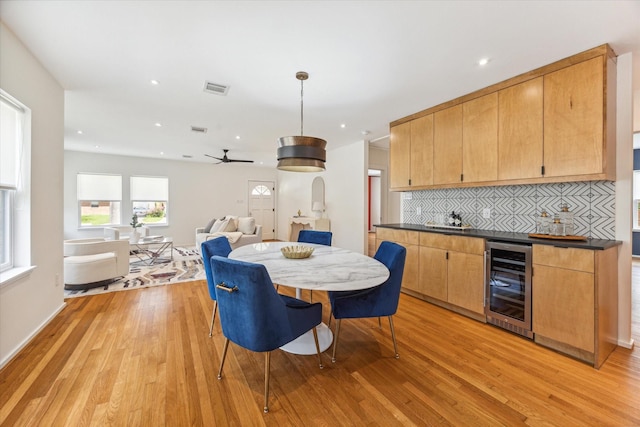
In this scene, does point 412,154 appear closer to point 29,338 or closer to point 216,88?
point 216,88

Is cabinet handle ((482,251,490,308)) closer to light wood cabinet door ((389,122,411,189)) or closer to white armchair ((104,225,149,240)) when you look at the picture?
light wood cabinet door ((389,122,411,189))

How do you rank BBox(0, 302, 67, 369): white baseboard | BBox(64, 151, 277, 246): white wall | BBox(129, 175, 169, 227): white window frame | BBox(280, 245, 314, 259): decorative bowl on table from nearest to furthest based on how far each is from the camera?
BBox(0, 302, 67, 369): white baseboard, BBox(280, 245, 314, 259): decorative bowl on table, BBox(64, 151, 277, 246): white wall, BBox(129, 175, 169, 227): white window frame

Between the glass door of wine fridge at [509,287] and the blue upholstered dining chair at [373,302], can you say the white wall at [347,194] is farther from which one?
the blue upholstered dining chair at [373,302]

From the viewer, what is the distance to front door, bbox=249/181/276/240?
8.98 m

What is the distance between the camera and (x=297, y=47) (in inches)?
88.4

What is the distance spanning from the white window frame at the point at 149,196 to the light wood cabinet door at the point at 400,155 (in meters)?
6.63

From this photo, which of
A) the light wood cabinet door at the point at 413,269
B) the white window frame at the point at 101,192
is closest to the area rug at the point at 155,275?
the white window frame at the point at 101,192

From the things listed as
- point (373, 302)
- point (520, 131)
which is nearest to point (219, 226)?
point (373, 302)

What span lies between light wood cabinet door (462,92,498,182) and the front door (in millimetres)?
6999

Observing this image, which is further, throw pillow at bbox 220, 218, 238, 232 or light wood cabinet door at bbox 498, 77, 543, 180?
throw pillow at bbox 220, 218, 238, 232

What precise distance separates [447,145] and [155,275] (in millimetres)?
5127

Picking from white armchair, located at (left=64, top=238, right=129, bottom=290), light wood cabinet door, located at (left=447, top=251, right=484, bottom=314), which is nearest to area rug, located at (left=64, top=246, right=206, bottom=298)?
white armchair, located at (left=64, top=238, right=129, bottom=290)

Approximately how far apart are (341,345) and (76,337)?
2.50 meters

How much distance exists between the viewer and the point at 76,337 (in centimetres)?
248
